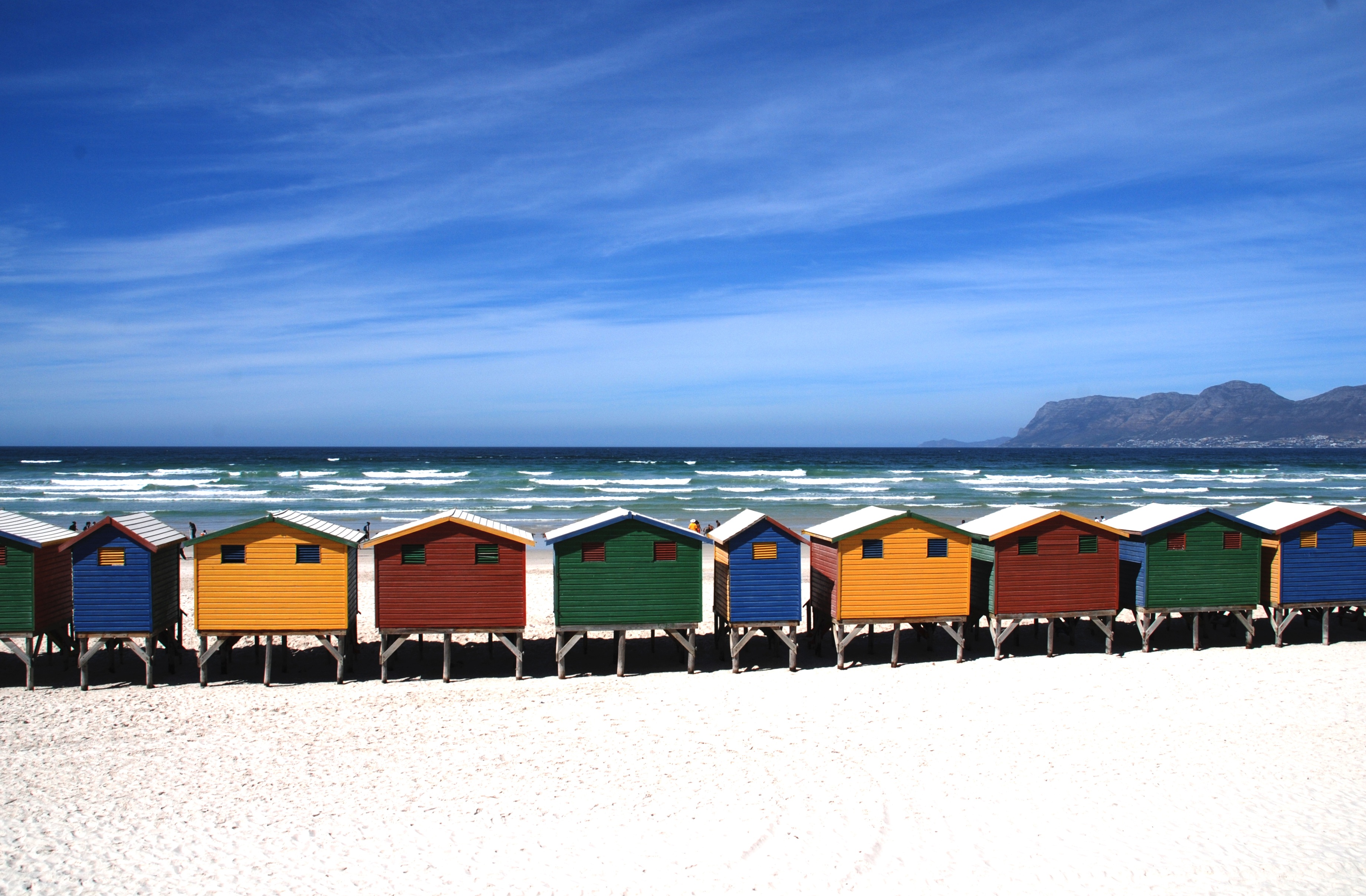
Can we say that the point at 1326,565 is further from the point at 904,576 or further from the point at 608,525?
the point at 608,525

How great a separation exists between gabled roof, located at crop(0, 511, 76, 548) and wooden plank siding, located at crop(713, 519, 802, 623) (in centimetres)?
1182

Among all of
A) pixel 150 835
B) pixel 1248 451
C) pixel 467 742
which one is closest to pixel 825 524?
pixel 467 742

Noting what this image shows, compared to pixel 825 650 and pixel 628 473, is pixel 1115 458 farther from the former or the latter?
pixel 825 650

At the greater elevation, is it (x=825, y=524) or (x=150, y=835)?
(x=825, y=524)

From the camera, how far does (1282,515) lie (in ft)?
59.3

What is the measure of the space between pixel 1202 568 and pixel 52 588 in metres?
21.6

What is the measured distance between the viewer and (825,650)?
18109 mm

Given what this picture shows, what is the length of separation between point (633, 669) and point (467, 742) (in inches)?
185

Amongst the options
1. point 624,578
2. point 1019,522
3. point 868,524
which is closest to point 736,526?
point 624,578

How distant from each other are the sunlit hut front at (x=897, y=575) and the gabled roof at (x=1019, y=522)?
576mm

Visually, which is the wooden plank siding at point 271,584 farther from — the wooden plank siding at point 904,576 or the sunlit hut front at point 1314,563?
the sunlit hut front at point 1314,563

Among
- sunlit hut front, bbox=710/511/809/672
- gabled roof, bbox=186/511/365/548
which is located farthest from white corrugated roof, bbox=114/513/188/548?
sunlit hut front, bbox=710/511/809/672

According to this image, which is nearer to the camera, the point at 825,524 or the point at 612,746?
the point at 612,746

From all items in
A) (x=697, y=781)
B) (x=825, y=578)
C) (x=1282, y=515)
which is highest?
(x=1282, y=515)
